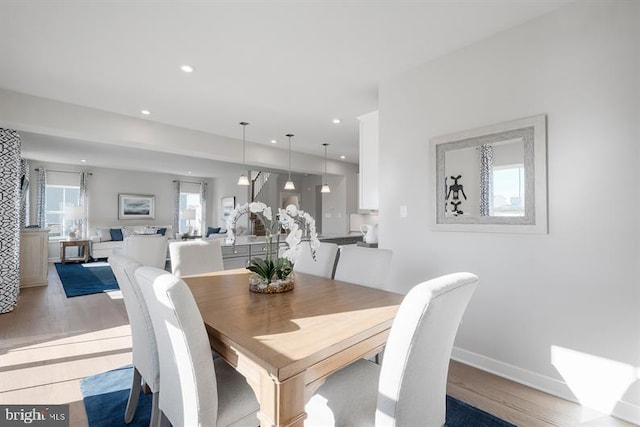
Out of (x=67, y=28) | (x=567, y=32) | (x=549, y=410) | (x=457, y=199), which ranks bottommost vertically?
(x=549, y=410)

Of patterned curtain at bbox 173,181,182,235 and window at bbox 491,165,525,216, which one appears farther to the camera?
patterned curtain at bbox 173,181,182,235

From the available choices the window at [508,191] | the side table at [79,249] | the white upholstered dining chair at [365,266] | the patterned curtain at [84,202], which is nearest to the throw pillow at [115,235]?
the side table at [79,249]

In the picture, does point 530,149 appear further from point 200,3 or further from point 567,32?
point 200,3

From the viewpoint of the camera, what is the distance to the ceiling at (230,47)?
80.8 inches

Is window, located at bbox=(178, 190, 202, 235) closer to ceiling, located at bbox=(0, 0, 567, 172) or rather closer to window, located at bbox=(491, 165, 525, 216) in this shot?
ceiling, located at bbox=(0, 0, 567, 172)

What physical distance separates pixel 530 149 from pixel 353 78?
5.64 ft

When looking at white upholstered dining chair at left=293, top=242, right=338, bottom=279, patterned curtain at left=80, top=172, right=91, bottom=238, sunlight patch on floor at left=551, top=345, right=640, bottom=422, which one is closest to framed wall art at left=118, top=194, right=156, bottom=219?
patterned curtain at left=80, top=172, right=91, bottom=238

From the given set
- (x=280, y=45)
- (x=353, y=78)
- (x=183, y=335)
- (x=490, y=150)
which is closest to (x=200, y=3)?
(x=280, y=45)

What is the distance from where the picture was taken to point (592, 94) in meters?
1.90

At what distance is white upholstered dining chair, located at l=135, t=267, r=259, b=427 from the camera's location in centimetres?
106

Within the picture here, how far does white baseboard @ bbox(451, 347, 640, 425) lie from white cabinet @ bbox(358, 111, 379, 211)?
177 centimetres

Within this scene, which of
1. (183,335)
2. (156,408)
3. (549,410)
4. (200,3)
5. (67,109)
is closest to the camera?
(183,335)

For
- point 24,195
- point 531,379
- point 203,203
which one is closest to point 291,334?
point 531,379

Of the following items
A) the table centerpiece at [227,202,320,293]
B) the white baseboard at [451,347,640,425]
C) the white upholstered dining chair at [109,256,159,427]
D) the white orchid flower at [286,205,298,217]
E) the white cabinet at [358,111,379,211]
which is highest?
the white cabinet at [358,111,379,211]
